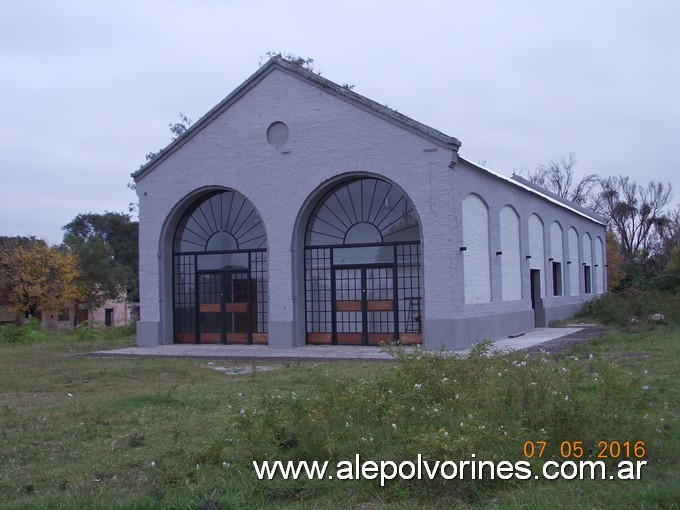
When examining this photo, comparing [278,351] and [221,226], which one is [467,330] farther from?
[221,226]

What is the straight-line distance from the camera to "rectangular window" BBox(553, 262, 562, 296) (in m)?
32.0

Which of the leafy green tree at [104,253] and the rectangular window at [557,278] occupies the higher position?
the leafy green tree at [104,253]

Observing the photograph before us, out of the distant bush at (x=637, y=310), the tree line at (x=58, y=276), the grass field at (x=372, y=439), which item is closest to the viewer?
the grass field at (x=372, y=439)

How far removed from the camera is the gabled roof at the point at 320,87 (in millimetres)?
19578

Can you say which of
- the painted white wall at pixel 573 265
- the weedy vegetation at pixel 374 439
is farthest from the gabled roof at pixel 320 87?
the painted white wall at pixel 573 265

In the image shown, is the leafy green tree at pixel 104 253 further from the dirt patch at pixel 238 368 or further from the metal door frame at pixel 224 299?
the dirt patch at pixel 238 368

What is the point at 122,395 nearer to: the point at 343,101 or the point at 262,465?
the point at 262,465

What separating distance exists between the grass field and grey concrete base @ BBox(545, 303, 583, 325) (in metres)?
20.4

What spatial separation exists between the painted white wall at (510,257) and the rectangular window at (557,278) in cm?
662

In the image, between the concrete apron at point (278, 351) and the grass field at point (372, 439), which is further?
the concrete apron at point (278, 351)

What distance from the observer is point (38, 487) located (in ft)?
21.6

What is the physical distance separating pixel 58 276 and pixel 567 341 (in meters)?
38.6

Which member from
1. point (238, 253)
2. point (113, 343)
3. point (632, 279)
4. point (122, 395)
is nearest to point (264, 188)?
point (238, 253)

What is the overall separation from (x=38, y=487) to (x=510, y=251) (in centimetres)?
2090
